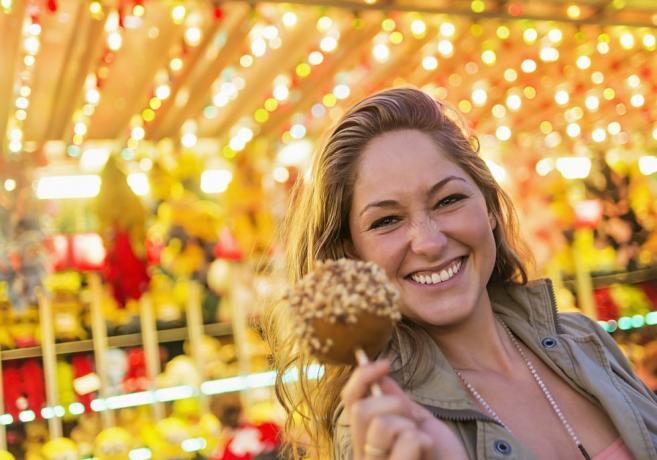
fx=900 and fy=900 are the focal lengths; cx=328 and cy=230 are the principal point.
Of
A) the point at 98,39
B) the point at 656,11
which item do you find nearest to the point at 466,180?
the point at 98,39

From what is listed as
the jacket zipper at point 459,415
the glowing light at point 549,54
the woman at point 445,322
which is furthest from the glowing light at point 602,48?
the jacket zipper at point 459,415

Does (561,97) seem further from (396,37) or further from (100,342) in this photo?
(100,342)

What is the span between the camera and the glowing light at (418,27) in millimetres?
4629

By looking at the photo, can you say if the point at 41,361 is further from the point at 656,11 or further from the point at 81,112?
the point at 656,11

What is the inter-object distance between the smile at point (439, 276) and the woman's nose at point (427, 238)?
0.03 m

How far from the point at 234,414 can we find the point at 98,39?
97.7 inches

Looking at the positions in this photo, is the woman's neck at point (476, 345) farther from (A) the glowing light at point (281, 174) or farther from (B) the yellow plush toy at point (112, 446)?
(A) the glowing light at point (281, 174)

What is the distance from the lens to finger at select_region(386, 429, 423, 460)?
942 millimetres

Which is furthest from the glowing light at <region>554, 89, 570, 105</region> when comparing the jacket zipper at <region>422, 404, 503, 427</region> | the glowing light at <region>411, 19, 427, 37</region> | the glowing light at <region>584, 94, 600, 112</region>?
the jacket zipper at <region>422, 404, 503, 427</region>

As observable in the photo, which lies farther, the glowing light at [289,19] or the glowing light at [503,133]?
the glowing light at [503,133]

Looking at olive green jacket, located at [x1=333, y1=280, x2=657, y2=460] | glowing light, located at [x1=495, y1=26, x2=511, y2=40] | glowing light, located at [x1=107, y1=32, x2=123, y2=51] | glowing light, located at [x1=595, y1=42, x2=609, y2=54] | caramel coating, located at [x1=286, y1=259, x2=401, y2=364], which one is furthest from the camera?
glowing light, located at [x1=595, y1=42, x2=609, y2=54]

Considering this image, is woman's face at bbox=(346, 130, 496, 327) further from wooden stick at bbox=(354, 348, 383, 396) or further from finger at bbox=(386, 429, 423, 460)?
finger at bbox=(386, 429, 423, 460)

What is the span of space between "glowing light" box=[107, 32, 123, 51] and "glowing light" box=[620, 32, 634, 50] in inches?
116

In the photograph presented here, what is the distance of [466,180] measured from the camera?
4.56 feet
